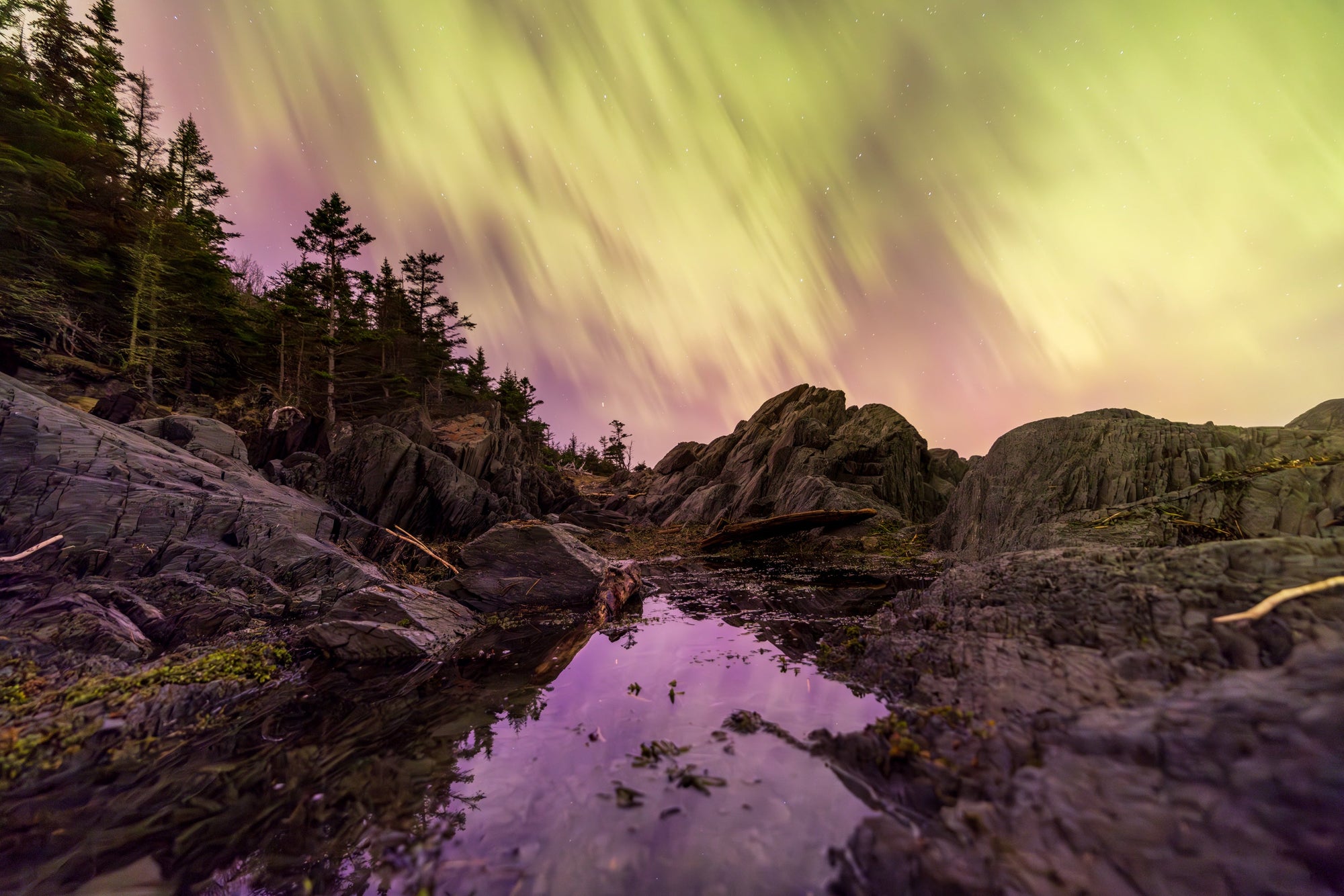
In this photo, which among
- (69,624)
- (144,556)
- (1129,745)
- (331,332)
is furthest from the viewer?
(331,332)

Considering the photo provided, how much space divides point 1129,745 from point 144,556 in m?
17.8

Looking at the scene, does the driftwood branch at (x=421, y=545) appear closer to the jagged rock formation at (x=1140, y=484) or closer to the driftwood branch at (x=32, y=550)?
the driftwood branch at (x=32, y=550)

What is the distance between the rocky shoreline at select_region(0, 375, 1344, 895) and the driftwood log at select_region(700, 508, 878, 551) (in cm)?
398

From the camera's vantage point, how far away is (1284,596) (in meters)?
4.53

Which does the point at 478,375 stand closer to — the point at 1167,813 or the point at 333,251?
the point at 333,251

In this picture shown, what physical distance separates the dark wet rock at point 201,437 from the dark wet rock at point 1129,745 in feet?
74.1

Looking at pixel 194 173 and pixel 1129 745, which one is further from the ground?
pixel 194 173

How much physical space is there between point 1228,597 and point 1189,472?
616 inches

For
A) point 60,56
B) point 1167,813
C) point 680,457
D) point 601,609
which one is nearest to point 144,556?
point 601,609

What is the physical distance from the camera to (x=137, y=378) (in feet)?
84.7

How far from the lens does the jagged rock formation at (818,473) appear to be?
36.8m

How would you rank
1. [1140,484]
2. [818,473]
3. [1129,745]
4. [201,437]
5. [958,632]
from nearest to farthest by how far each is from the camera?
[1129,745]
[958,632]
[1140,484]
[201,437]
[818,473]

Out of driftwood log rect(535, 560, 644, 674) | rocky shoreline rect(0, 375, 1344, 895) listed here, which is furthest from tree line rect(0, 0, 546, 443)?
driftwood log rect(535, 560, 644, 674)

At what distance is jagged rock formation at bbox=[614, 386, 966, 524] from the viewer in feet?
121
